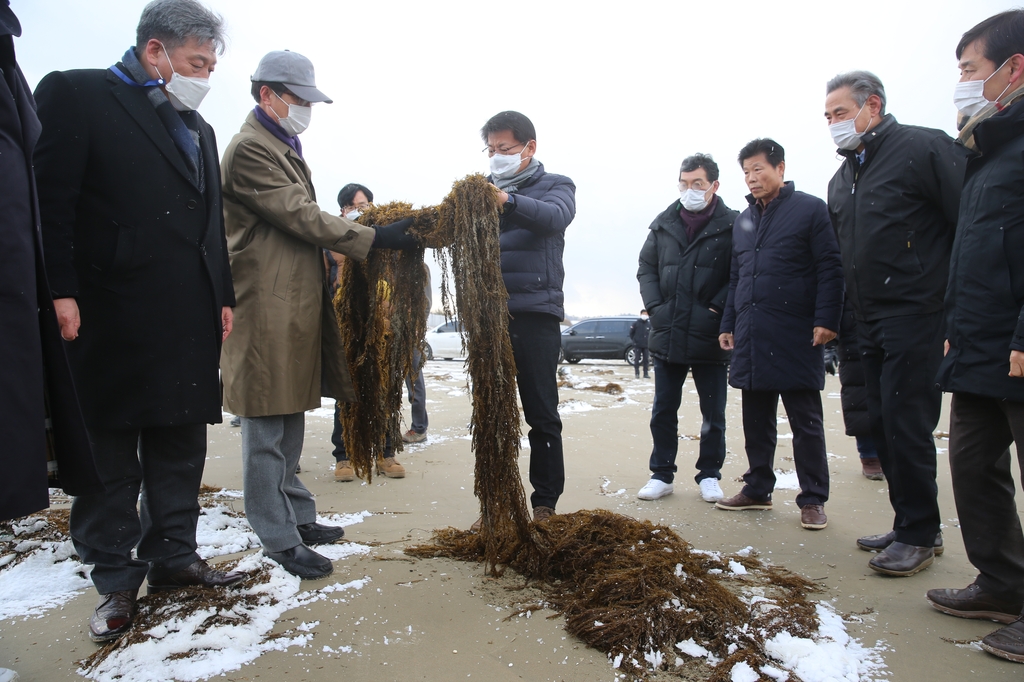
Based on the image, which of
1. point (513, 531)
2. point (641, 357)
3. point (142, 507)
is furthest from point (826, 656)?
point (641, 357)

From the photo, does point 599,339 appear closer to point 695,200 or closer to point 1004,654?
point 695,200

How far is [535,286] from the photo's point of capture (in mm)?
3297

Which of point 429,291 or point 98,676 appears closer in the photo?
point 98,676

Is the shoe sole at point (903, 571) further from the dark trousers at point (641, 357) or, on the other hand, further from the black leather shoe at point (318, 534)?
the dark trousers at point (641, 357)

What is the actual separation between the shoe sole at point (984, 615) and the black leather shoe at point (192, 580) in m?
2.81

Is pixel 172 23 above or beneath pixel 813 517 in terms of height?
above

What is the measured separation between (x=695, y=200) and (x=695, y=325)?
2.89ft

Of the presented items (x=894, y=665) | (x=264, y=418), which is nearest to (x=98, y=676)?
(x=264, y=418)

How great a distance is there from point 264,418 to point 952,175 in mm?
3286

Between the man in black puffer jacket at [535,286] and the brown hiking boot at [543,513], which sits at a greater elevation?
the man in black puffer jacket at [535,286]

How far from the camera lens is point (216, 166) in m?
2.74

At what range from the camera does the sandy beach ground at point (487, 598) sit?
2.05 m

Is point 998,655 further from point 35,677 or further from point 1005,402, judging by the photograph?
point 35,677

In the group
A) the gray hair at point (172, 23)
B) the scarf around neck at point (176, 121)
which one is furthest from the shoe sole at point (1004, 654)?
the gray hair at point (172, 23)
